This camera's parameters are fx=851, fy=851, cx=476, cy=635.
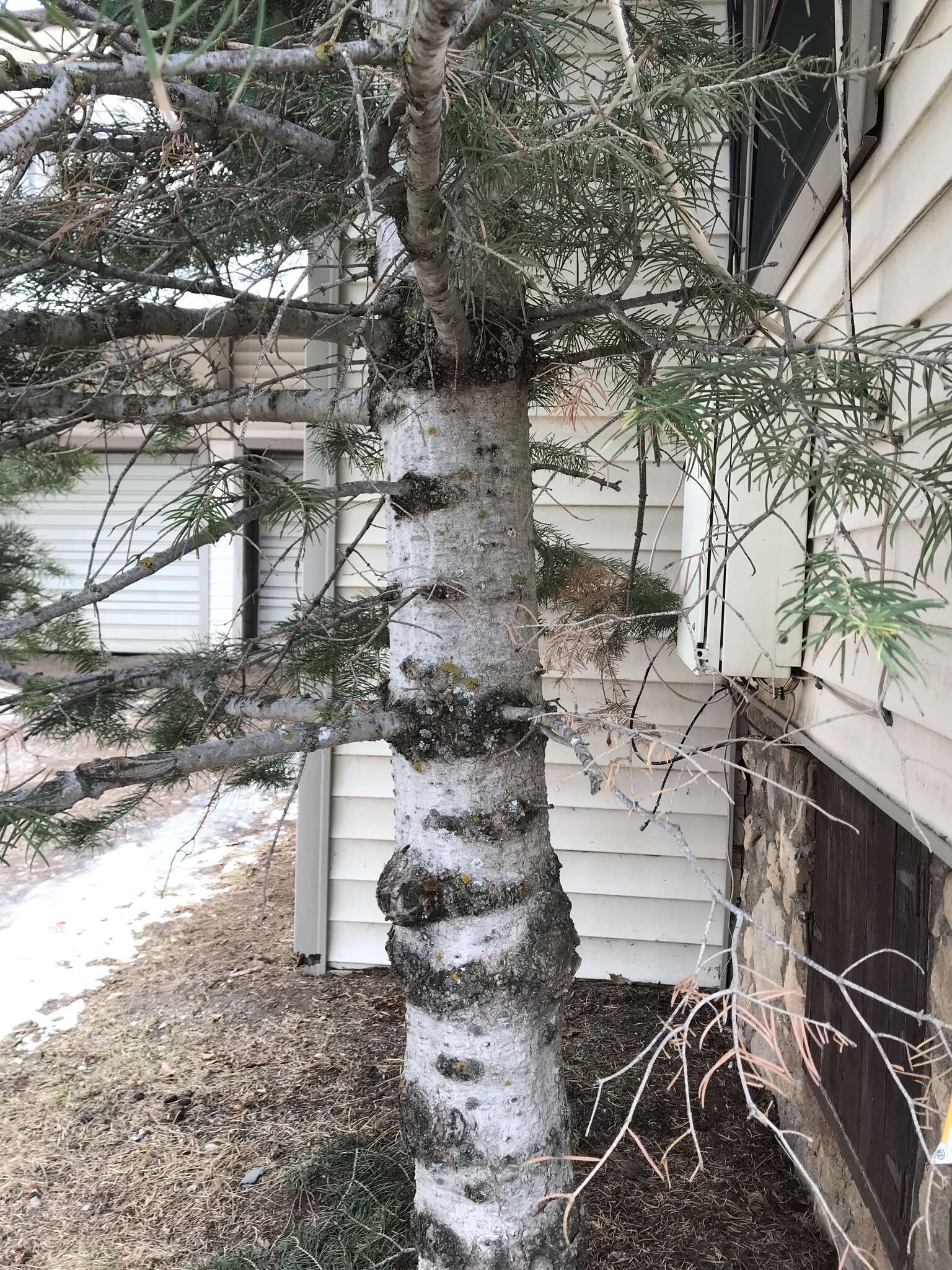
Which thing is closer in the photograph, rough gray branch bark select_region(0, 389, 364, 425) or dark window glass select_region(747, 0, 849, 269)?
rough gray branch bark select_region(0, 389, 364, 425)

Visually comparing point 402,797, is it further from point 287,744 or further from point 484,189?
point 484,189

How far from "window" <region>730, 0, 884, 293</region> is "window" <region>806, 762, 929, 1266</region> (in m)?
1.01

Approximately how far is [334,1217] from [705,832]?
168 cm

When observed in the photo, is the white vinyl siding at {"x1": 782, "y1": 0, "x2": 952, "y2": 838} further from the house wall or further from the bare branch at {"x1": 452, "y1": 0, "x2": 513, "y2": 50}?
the bare branch at {"x1": 452, "y1": 0, "x2": 513, "y2": 50}

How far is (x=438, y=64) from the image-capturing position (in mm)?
606

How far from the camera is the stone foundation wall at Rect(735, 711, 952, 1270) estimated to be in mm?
1181

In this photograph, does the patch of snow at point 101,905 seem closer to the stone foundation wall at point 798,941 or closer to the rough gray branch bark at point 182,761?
the rough gray branch bark at point 182,761

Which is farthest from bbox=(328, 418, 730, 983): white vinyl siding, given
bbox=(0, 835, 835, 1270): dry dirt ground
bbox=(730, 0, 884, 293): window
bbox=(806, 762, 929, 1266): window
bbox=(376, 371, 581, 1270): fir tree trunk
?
bbox=(376, 371, 581, 1270): fir tree trunk

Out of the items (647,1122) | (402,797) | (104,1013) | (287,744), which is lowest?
(104,1013)

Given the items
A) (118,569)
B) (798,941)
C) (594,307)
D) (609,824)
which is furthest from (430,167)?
(118,569)

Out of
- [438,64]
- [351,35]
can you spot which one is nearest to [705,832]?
[351,35]

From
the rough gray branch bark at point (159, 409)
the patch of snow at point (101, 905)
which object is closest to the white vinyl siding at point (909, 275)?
the rough gray branch bark at point (159, 409)

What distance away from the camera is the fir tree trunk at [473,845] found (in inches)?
52.6

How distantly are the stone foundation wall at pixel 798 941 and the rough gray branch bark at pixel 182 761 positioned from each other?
0.59 metres
